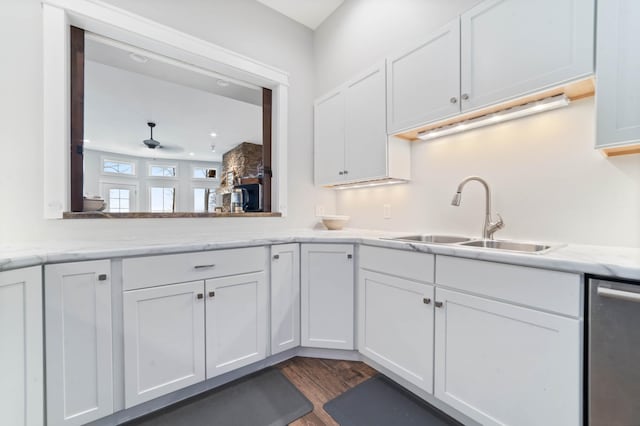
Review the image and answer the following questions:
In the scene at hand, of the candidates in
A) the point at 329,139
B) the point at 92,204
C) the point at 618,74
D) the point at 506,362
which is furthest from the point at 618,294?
the point at 92,204

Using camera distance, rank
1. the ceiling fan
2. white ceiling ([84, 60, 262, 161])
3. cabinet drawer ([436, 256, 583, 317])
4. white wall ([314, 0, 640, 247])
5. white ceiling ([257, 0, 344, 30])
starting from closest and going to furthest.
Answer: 1. cabinet drawer ([436, 256, 583, 317])
2. white wall ([314, 0, 640, 247])
3. white ceiling ([257, 0, 344, 30])
4. white ceiling ([84, 60, 262, 161])
5. the ceiling fan

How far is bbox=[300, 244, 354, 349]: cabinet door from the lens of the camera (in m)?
1.87

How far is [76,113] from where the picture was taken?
5.40 ft

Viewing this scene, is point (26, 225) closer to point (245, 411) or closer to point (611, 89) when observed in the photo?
point (245, 411)

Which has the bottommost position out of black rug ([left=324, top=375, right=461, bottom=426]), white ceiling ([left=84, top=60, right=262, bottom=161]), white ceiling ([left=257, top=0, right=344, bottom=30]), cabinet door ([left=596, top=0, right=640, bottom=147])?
black rug ([left=324, top=375, right=461, bottom=426])

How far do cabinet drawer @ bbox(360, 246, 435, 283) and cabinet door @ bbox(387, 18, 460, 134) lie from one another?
873mm

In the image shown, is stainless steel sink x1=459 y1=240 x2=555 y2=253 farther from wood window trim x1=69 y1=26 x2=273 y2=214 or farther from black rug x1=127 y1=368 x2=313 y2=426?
wood window trim x1=69 y1=26 x2=273 y2=214

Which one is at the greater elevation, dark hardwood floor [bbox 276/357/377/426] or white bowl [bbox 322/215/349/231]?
white bowl [bbox 322/215/349/231]

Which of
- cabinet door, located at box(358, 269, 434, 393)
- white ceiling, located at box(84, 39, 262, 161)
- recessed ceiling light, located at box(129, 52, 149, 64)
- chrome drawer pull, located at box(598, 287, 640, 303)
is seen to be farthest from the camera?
white ceiling, located at box(84, 39, 262, 161)

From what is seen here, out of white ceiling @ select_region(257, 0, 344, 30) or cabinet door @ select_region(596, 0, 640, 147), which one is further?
white ceiling @ select_region(257, 0, 344, 30)

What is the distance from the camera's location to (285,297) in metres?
1.88

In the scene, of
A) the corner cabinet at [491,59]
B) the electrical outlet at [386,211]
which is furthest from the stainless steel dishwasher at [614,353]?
the electrical outlet at [386,211]

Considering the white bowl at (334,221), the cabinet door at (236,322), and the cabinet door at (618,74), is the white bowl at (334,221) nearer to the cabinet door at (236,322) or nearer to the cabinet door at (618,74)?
the cabinet door at (236,322)

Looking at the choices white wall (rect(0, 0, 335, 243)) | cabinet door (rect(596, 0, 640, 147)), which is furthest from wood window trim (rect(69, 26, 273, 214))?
cabinet door (rect(596, 0, 640, 147))
